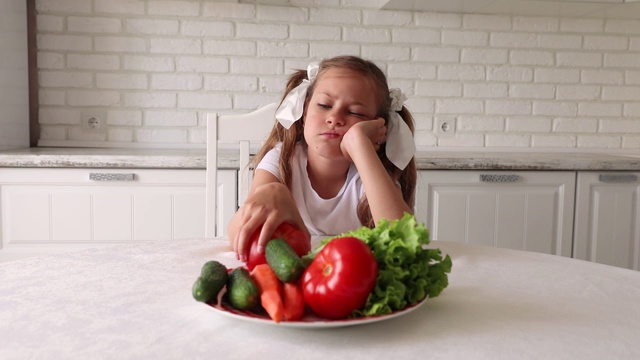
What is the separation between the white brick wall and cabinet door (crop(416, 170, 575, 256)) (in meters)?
0.55

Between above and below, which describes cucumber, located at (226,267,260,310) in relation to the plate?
above

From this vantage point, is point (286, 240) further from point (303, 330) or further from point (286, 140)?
point (286, 140)

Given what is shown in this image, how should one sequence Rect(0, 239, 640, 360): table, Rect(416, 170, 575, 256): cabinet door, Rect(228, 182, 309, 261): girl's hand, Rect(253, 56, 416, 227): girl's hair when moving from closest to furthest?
1. Rect(0, 239, 640, 360): table
2. Rect(228, 182, 309, 261): girl's hand
3. Rect(253, 56, 416, 227): girl's hair
4. Rect(416, 170, 575, 256): cabinet door

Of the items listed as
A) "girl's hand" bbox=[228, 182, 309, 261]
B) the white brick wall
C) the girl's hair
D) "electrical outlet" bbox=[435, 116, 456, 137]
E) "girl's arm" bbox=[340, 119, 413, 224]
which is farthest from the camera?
"electrical outlet" bbox=[435, 116, 456, 137]

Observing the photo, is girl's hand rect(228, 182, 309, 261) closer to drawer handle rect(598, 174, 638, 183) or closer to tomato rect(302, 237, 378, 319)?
tomato rect(302, 237, 378, 319)

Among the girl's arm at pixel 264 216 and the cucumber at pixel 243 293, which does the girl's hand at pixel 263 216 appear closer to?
the girl's arm at pixel 264 216

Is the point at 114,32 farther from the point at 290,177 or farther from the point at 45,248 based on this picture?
the point at 290,177

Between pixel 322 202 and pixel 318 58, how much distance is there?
48.9 inches

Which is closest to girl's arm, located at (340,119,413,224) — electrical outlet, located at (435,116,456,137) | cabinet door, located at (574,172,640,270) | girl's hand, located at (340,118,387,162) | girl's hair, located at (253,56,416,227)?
girl's hand, located at (340,118,387,162)

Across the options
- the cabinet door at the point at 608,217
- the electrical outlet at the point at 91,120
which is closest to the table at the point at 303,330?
the cabinet door at the point at 608,217

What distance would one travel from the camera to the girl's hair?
1545 millimetres

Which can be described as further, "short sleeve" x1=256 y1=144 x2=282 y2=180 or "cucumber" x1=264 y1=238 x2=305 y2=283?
"short sleeve" x1=256 y1=144 x2=282 y2=180

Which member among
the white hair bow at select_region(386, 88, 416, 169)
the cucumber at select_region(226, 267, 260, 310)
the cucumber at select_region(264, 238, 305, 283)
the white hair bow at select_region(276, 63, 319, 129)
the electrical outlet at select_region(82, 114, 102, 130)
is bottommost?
the cucumber at select_region(226, 267, 260, 310)

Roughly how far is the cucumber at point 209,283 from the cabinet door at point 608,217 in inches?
77.8
